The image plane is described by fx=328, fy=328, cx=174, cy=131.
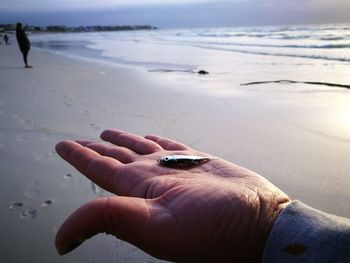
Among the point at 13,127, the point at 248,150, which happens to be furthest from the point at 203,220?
the point at 13,127

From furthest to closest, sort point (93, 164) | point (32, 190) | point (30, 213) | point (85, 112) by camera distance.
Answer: point (85, 112) → point (32, 190) → point (30, 213) → point (93, 164)

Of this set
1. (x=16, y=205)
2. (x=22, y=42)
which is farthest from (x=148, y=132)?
(x=22, y=42)

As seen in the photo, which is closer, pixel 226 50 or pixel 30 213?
pixel 30 213

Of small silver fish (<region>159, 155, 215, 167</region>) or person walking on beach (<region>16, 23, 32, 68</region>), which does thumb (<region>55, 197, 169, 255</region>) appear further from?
person walking on beach (<region>16, 23, 32, 68</region>)

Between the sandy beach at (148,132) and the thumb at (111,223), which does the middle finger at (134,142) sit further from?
the thumb at (111,223)

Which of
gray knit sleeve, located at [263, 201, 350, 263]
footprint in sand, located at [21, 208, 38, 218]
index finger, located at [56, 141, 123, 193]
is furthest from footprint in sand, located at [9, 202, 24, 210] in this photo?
gray knit sleeve, located at [263, 201, 350, 263]

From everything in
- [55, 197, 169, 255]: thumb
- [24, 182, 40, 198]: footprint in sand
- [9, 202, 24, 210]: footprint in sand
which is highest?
[55, 197, 169, 255]: thumb

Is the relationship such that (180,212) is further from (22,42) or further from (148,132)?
(22,42)
